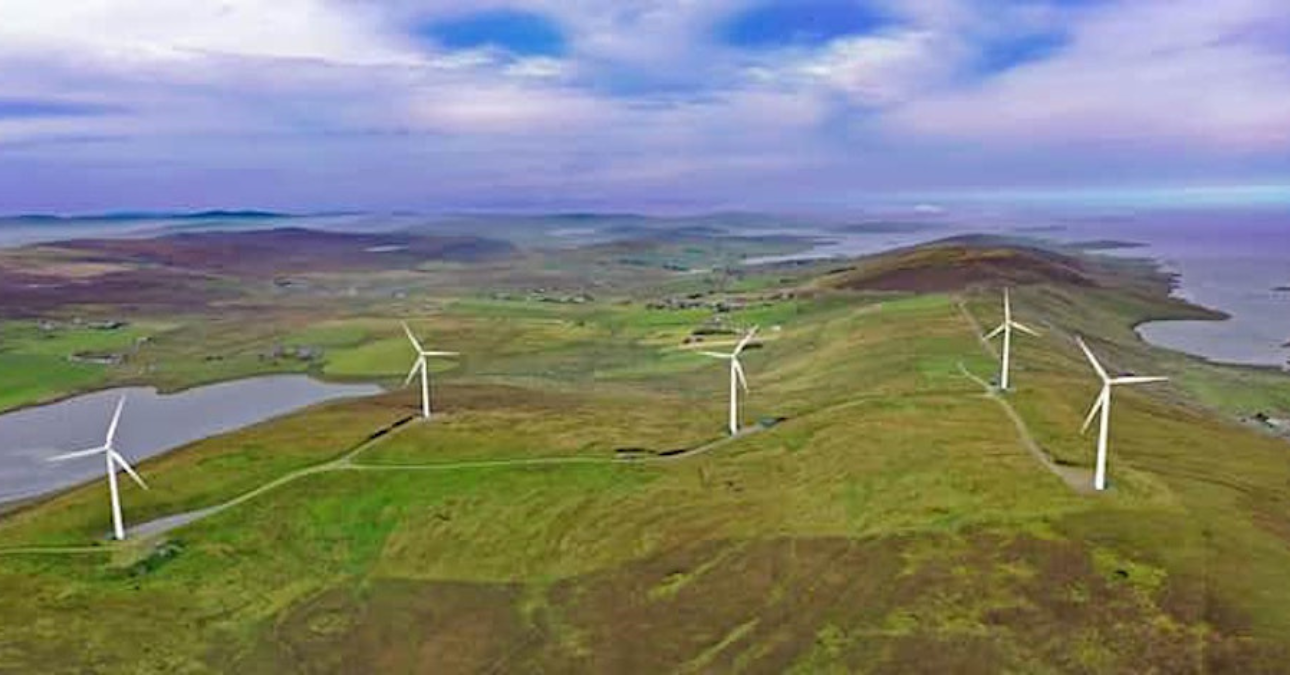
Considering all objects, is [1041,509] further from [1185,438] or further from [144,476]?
[144,476]

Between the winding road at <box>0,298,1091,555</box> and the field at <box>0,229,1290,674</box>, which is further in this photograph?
the winding road at <box>0,298,1091,555</box>

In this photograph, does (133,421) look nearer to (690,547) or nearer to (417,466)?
(417,466)

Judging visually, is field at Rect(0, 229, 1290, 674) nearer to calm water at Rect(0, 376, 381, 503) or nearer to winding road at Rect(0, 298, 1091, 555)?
winding road at Rect(0, 298, 1091, 555)

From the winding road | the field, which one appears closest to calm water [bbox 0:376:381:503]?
the winding road

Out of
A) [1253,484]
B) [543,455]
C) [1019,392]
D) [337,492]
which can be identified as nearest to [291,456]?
[337,492]

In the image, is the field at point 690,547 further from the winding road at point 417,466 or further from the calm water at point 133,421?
the calm water at point 133,421
